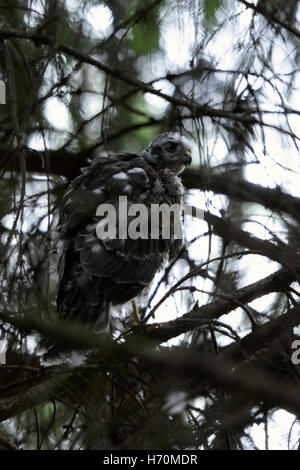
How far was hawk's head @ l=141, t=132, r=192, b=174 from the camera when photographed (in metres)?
5.26

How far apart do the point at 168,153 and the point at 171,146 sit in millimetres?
72

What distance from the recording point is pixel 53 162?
15.2 ft

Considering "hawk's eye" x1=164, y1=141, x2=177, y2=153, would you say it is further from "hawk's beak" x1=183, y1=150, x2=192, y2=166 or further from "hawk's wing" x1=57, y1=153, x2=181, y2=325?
"hawk's wing" x1=57, y1=153, x2=181, y2=325

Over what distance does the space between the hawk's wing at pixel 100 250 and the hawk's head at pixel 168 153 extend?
77 cm

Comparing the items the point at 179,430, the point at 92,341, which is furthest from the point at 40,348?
the point at 92,341

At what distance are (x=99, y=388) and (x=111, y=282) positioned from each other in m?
1.57
